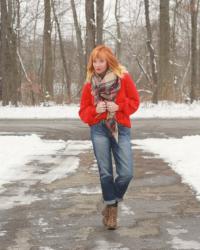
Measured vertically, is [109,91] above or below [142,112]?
above

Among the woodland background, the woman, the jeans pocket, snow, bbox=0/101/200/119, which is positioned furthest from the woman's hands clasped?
the woodland background

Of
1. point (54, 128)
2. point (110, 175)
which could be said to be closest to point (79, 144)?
point (54, 128)

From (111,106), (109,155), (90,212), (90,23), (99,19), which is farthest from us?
(99,19)

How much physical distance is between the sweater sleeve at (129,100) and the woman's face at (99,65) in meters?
0.24

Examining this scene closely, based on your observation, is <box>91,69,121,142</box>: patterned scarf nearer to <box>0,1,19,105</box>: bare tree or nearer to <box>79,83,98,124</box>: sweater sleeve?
<box>79,83,98,124</box>: sweater sleeve

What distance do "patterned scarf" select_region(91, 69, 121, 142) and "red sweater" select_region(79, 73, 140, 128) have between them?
0.05m

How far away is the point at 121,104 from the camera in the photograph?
5.89m

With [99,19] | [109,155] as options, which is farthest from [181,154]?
[99,19]

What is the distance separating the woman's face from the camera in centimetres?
591

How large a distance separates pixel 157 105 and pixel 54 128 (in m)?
9.08

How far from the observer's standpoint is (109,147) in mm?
6008

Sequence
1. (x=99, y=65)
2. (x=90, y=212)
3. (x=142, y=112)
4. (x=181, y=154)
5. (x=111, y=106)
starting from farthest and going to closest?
(x=142, y=112), (x=181, y=154), (x=90, y=212), (x=99, y=65), (x=111, y=106)

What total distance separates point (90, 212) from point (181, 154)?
4.72 meters

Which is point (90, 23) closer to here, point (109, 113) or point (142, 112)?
point (142, 112)
